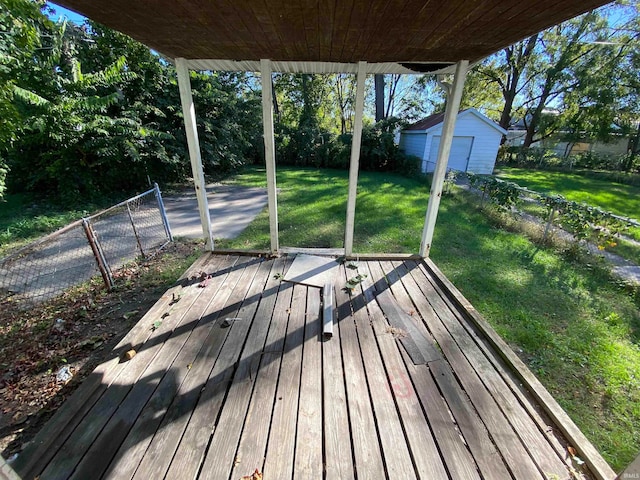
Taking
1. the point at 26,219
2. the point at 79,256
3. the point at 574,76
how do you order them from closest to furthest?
the point at 79,256, the point at 26,219, the point at 574,76

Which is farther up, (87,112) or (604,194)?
(87,112)

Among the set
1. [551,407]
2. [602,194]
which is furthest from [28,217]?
[602,194]

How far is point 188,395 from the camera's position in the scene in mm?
1662

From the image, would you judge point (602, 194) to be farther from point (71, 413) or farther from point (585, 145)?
point (585, 145)

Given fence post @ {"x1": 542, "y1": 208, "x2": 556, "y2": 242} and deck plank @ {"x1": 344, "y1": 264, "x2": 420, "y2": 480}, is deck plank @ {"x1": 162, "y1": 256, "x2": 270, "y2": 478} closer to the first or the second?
deck plank @ {"x1": 344, "y1": 264, "x2": 420, "y2": 480}

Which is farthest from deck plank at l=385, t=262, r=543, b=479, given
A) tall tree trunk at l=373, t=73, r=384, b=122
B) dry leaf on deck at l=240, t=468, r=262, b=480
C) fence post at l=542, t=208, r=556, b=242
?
tall tree trunk at l=373, t=73, r=384, b=122

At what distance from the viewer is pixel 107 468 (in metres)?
1.29

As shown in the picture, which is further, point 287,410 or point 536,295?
point 536,295

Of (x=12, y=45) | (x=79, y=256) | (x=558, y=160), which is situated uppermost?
(x=12, y=45)

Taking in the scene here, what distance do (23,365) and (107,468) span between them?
1.70 m

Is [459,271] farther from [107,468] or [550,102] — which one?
[550,102]

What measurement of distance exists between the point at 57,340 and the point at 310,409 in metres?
2.57

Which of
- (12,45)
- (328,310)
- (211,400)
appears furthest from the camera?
(12,45)

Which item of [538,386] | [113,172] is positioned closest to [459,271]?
[538,386]
